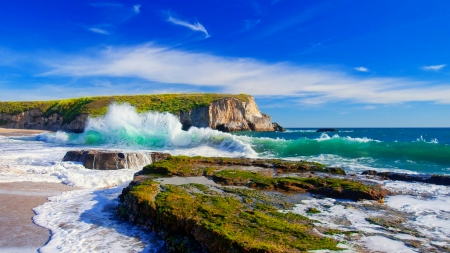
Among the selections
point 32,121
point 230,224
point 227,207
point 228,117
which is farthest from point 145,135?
point 32,121

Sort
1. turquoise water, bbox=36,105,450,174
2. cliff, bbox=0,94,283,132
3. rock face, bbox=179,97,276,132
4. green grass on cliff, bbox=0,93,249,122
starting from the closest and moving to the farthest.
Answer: turquoise water, bbox=36,105,450,174, green grass on cliff, bbox=0,93,249,122, cliff, bbox=0,94,283,132, rock face, bbox=179,97,276,132

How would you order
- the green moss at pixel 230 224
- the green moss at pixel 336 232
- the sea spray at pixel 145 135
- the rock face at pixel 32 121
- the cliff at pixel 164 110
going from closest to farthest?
1. the green moss at pixel 230 224
2. the green moss at pixel 336 232
3. the sea spray at pixel 145 135
4. the cliff at pixel 164 110
5. the rock face at pixel 32 121

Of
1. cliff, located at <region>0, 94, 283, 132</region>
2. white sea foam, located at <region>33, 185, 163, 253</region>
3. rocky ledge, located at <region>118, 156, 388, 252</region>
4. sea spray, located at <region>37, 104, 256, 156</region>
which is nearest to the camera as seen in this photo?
rocky ledge, located at <region>118, 156, 388, 252</region>

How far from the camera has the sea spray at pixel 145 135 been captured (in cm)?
2517

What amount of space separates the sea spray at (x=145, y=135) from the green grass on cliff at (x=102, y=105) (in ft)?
88.3

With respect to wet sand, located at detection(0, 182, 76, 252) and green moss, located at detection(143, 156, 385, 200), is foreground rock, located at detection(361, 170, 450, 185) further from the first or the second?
wet sand, located at detection(0, 182, 76, 252)

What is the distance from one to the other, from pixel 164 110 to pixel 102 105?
12130 millimetres

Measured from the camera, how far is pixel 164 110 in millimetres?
61562

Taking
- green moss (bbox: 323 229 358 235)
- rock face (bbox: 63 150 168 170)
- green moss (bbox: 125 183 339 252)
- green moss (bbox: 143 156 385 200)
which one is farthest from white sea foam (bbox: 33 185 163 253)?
rock face (bbox: 63 150 168 170)

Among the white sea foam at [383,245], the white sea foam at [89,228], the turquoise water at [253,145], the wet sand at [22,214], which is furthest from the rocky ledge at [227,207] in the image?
the turquoise water at [253,145]

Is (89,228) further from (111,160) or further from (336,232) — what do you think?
(111,160)

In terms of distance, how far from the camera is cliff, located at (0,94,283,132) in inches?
2372

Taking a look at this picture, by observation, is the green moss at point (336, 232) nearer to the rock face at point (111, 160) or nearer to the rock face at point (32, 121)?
the rock face at point (111, 160)

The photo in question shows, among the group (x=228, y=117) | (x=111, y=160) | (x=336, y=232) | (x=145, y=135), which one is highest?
(x=228, y=117)
